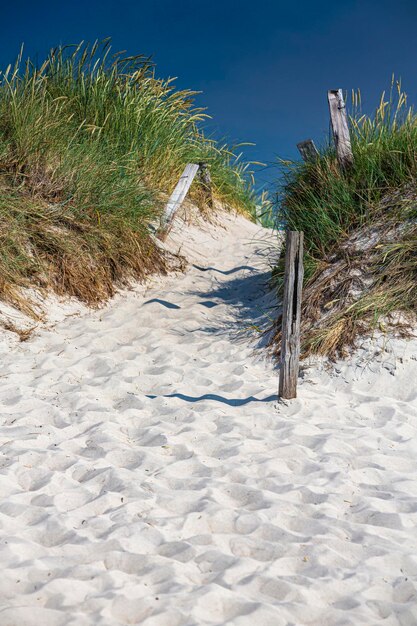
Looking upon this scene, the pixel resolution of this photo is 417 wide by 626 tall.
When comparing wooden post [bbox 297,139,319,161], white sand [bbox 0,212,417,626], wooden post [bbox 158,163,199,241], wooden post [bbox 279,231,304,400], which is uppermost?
wooden post [bbox 297,139,319,161]

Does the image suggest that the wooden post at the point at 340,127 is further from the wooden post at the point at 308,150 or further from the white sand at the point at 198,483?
the white sand at the point at 198,483

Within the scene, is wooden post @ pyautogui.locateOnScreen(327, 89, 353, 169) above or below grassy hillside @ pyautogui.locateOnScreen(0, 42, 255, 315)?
above

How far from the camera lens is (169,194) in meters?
9.03

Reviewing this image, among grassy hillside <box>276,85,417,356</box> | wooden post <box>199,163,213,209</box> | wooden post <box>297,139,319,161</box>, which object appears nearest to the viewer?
grassy hillside <box>276,85,417,356</box>

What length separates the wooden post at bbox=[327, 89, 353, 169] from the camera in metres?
6.63

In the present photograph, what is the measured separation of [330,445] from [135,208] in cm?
443

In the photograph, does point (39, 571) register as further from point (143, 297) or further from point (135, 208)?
point (135, 208)

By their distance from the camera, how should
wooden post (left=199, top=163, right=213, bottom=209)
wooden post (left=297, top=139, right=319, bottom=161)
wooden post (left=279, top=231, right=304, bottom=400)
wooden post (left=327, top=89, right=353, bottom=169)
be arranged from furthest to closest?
wooden post (left=199, top=163, right=213, bottom=209), wooden post (left=297, top=139, right=319, bottom=161), wooden post (left=327, top=89, right=353, bottom=169), wooden post (left=279, top=231, right=304, bottom=400)

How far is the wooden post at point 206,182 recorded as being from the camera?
10.1 metres

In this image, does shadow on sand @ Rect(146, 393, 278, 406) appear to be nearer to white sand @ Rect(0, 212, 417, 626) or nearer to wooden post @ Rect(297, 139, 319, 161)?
white sand @ Rect(0, 212, 417, 626)

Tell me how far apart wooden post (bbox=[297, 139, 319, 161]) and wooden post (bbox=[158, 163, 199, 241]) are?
6.82 ft

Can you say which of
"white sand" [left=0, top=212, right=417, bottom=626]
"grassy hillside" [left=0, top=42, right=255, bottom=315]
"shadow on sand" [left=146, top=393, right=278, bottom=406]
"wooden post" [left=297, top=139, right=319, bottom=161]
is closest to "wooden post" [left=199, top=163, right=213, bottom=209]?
"grassy hillside" [left=0, top=42, right=255, bottom=315]

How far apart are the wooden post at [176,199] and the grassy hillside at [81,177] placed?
16 cm

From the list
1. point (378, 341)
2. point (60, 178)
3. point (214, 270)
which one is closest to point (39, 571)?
point (378, 341)
